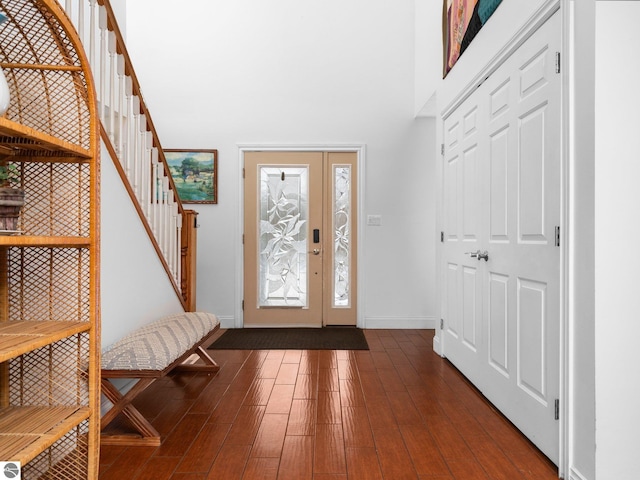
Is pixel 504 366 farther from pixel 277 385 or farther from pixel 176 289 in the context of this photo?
pixel 176 289

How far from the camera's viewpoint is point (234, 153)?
5.09 metres

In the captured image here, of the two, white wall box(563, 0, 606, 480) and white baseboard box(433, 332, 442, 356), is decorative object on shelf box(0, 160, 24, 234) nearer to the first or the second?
white wall box(563, 0, 606, 480)

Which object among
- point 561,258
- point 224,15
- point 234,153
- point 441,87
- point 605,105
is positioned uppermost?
point 224,15

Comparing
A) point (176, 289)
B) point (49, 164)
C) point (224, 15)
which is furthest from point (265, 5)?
point (49, 164)

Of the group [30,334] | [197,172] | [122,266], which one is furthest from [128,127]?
[197,172]

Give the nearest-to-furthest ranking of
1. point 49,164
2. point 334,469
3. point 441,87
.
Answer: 1. point 49,164
2. point 334,469
3. point 441,87

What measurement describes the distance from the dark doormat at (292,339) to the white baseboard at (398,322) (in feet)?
0.60

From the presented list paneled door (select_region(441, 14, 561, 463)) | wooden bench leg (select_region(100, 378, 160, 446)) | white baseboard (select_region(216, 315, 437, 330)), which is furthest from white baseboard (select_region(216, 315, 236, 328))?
wooden bench leg (select_region(100, 378, 160, 446))

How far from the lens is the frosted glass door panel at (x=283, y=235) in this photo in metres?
5.14

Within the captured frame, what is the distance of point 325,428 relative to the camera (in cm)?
238

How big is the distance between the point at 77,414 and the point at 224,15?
4604 millimetres

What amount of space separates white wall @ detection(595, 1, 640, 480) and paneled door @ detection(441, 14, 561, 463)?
310 millimetres

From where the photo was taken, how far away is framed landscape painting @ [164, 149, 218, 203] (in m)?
5.07

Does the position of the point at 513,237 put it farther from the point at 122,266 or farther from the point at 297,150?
the point at 297,150
